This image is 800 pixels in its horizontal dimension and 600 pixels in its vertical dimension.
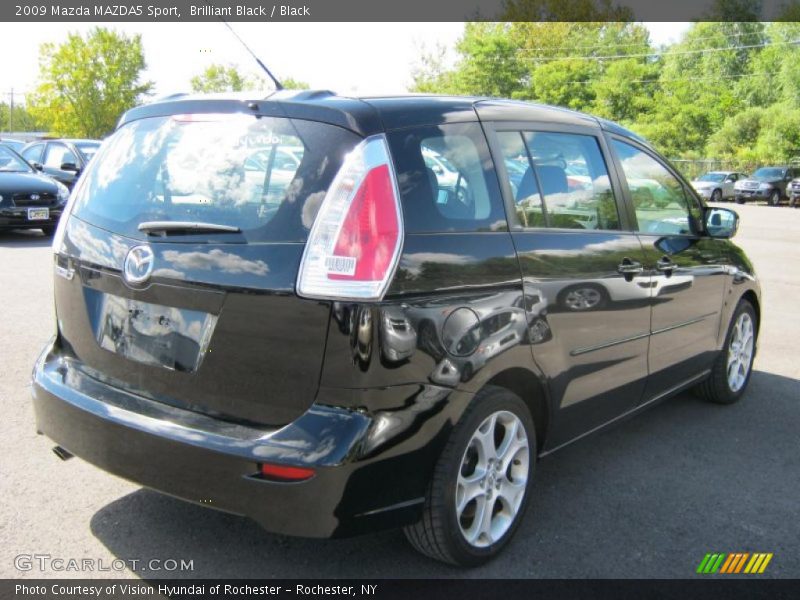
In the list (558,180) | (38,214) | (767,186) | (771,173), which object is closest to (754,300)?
(558,180)

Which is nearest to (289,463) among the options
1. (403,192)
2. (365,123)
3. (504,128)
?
(403,192)

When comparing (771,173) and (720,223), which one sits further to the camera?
(771,173)

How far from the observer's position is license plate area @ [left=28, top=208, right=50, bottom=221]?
12.8 m

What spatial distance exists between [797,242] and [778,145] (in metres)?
33.4

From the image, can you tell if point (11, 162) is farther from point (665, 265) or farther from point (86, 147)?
point (665, 265)

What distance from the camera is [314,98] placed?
2.87 meters

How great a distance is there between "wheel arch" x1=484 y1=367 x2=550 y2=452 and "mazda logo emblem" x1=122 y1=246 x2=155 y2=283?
1.29m

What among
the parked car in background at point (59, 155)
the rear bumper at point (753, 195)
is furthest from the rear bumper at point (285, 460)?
the rear bumper at point (753, 195)

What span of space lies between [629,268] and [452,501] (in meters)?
1.60

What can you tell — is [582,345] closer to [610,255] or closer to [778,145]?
[610,255]

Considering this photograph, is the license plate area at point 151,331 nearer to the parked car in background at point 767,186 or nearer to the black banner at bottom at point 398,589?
the black banner at bottom at point 398,589

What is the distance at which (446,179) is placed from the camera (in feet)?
9.70

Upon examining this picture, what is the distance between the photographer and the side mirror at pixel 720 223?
4809mm

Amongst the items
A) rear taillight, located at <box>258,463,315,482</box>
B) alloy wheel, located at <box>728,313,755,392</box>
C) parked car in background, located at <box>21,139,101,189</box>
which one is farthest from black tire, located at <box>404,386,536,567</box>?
parked car in background, located at <box>21,139,101,189</box>
